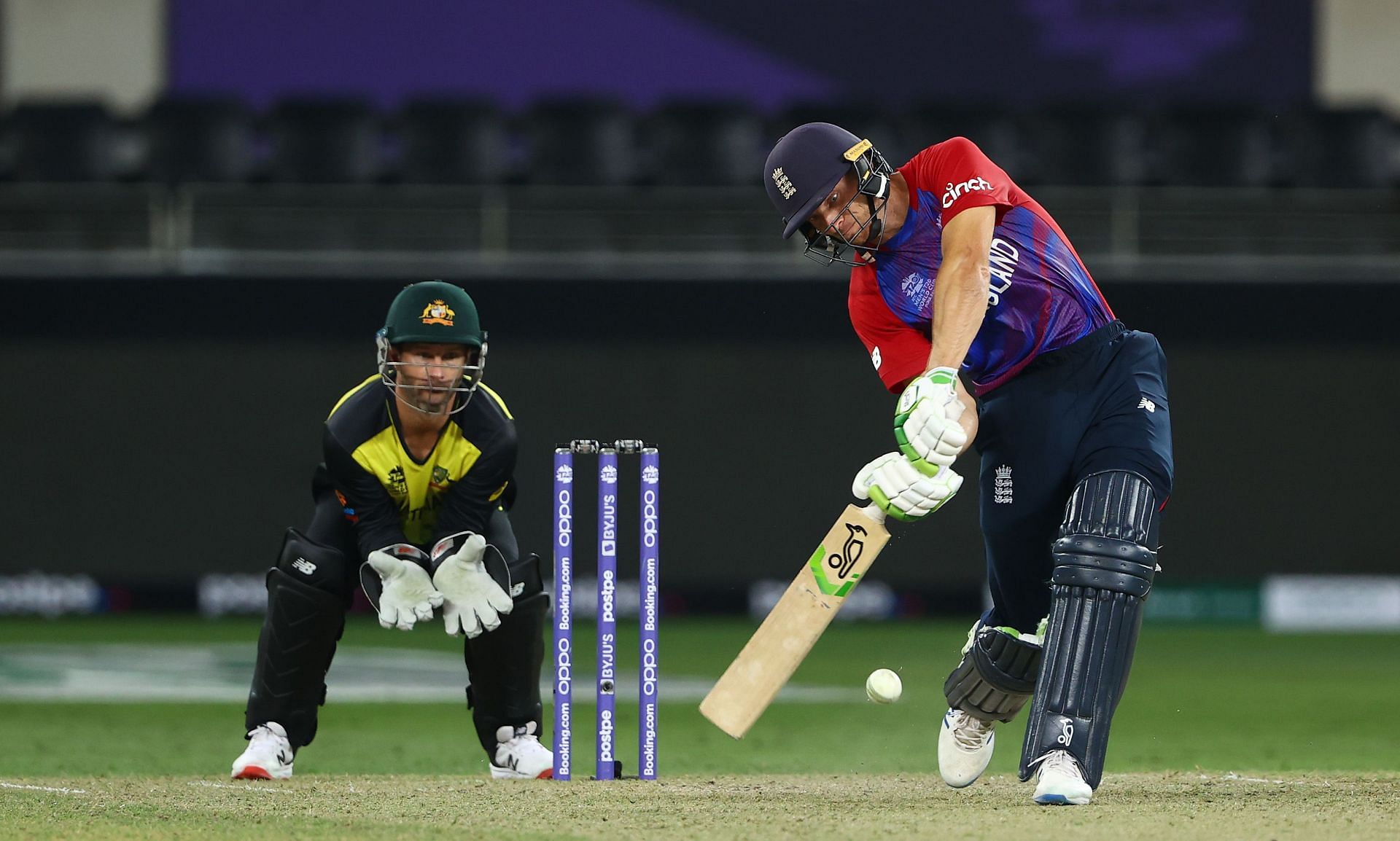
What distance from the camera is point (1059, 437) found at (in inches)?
159

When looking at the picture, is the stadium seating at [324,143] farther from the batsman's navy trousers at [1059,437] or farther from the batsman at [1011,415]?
the batsman's navy trousers at [1059,437]

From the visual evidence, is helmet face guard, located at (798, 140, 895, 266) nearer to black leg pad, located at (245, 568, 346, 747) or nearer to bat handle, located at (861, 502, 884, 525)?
bat handle, located at (861, 502, 884, 525)

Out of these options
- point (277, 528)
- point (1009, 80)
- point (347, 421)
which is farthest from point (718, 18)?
point (347, 421)

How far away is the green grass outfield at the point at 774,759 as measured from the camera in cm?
372

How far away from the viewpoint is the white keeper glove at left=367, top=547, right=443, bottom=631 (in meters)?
4.58

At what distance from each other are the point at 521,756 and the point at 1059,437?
1723mm

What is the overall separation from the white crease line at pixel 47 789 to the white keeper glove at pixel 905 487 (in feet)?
6.58

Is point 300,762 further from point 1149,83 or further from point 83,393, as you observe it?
point 1149,83

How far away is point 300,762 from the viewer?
5773mm

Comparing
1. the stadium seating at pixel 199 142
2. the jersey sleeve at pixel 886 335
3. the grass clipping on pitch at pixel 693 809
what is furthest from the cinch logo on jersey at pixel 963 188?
the stadium seating at pixel 199 142

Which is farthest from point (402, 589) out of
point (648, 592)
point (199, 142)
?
point (199, 142)

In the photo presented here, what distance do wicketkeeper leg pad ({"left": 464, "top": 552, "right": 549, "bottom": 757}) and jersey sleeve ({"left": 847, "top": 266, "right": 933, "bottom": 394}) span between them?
1.11 meters

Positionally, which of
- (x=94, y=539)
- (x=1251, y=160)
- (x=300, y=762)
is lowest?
(x=300, y=762)

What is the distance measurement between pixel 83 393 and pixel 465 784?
6502mm
